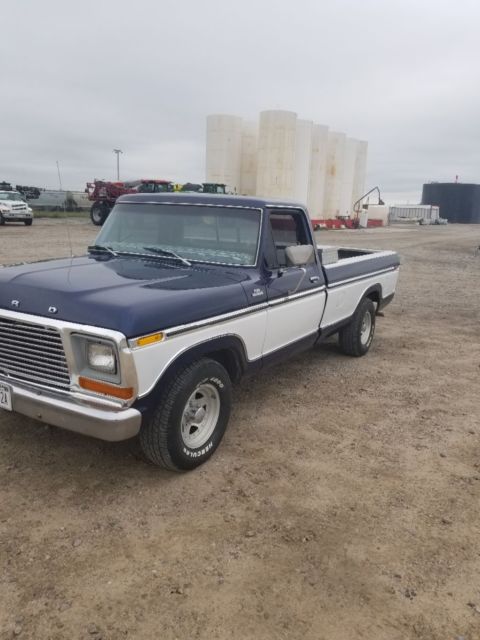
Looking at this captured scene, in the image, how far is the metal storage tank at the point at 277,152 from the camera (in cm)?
3369

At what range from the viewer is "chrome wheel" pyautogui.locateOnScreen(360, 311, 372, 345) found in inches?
260

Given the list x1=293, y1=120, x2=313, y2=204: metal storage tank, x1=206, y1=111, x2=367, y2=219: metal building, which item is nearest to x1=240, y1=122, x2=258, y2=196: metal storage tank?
x1=206, y1=111, x2=367, y2=219: metal building

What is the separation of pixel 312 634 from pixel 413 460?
6.35ft

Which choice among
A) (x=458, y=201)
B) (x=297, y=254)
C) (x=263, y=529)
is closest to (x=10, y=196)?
(x=297, y=254)

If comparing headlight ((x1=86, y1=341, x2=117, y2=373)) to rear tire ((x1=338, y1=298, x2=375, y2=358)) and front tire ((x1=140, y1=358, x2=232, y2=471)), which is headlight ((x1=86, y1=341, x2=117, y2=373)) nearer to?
front tire ((x1=140, y1=358, x2=232, y2=471))

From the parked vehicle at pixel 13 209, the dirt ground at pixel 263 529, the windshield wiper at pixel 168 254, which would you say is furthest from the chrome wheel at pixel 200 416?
the parked vehicle at pixel 13 209

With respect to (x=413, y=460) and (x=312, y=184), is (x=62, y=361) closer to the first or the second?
(x=413, y=460)

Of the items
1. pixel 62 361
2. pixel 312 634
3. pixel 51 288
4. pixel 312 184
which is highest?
pixel 312 184

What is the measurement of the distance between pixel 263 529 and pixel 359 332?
3.72 m

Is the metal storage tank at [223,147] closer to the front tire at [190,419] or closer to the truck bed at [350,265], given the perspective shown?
the truck bed at [350,265]

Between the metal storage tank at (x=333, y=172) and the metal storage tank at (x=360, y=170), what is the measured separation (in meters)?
4.53

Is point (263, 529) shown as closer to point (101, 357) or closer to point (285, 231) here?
point (101, 357)

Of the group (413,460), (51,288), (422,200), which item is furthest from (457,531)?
(422,200)

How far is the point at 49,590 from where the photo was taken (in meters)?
2.54
